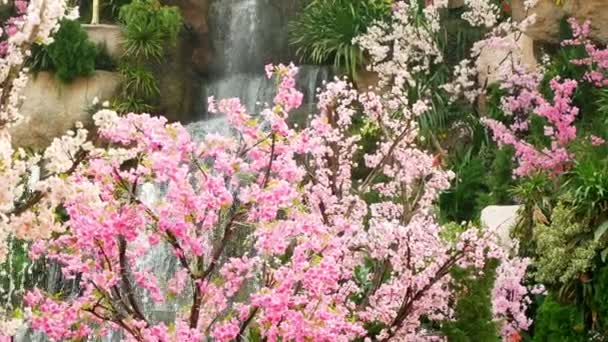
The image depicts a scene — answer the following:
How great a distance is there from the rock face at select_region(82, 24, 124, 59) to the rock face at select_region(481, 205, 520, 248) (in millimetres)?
7601

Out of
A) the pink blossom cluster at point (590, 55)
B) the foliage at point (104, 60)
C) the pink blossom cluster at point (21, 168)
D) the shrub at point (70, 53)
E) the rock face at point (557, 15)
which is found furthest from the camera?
the foliage at point (104, 60)

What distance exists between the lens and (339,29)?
15047mm

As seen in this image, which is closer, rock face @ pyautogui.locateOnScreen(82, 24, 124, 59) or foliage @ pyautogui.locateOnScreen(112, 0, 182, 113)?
foliage @ pyautogui.locateOnScreen(112, 0, 182, 113)

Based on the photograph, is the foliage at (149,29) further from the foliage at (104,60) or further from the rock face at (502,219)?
the rock face at (502,219)

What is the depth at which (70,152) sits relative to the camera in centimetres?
429

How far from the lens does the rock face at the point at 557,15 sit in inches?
538

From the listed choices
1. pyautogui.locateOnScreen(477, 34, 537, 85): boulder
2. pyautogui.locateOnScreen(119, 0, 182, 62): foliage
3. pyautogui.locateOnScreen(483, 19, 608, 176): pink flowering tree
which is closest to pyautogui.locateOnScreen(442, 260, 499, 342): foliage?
pyautogui.locateOnScreen(483, 19, 608, 176): pink flowering tree

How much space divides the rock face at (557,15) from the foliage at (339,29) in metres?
2.16

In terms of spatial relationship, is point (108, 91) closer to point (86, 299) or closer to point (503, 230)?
point (503, 230)

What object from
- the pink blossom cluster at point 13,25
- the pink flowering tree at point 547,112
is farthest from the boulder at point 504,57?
the pink blossom cluster at point 13,25

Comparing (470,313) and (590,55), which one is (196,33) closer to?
(590,55)

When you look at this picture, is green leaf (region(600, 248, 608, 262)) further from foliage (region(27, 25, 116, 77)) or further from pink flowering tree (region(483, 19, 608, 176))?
foliage (region(27, 25, 116, 77))

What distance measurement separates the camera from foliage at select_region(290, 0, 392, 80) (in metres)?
14.8

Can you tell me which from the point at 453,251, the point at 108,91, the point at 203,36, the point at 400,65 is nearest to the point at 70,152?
the point at 453,251
